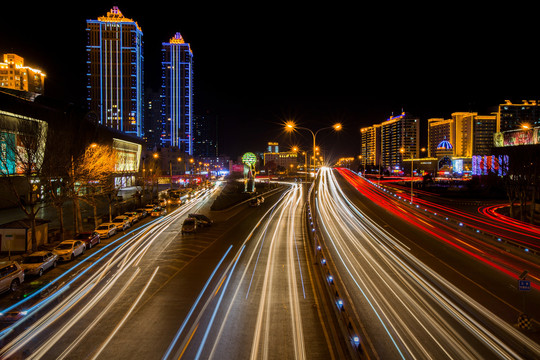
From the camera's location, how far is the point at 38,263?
50.4 ft

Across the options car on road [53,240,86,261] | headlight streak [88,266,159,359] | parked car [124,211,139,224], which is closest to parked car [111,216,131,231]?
parked car [124,211,139,224]

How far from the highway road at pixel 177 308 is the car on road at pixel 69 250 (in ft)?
1.89

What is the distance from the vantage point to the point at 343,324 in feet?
30.0

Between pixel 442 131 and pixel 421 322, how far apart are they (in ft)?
630

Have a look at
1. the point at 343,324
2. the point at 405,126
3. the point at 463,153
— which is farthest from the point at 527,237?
the point at 405,126

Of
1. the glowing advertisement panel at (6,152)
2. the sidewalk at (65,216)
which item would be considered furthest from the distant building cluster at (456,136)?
the glowing advertisement panel at (6,152)

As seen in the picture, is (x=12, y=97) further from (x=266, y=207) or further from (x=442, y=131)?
(x=442, y=131)

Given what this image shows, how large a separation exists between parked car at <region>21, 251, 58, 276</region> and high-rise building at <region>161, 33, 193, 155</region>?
176662 mm

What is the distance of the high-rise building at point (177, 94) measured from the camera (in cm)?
18850

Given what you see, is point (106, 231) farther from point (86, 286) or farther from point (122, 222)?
point (86, 286)

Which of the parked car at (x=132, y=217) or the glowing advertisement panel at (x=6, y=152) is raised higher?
the glowing advertisement panel at (x=6, y=152)

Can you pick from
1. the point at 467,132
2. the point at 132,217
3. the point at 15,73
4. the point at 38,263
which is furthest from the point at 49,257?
the point at 467,132

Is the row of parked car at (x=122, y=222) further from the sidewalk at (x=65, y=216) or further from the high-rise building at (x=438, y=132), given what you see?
the high-rise building at (x=438, y=132)

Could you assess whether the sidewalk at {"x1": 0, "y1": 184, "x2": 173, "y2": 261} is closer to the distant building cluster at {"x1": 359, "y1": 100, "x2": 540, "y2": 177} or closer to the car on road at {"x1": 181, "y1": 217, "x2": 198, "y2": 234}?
the car on road at {"x1": 181, "y1": 217, "x2": 198, "y2": 234}
